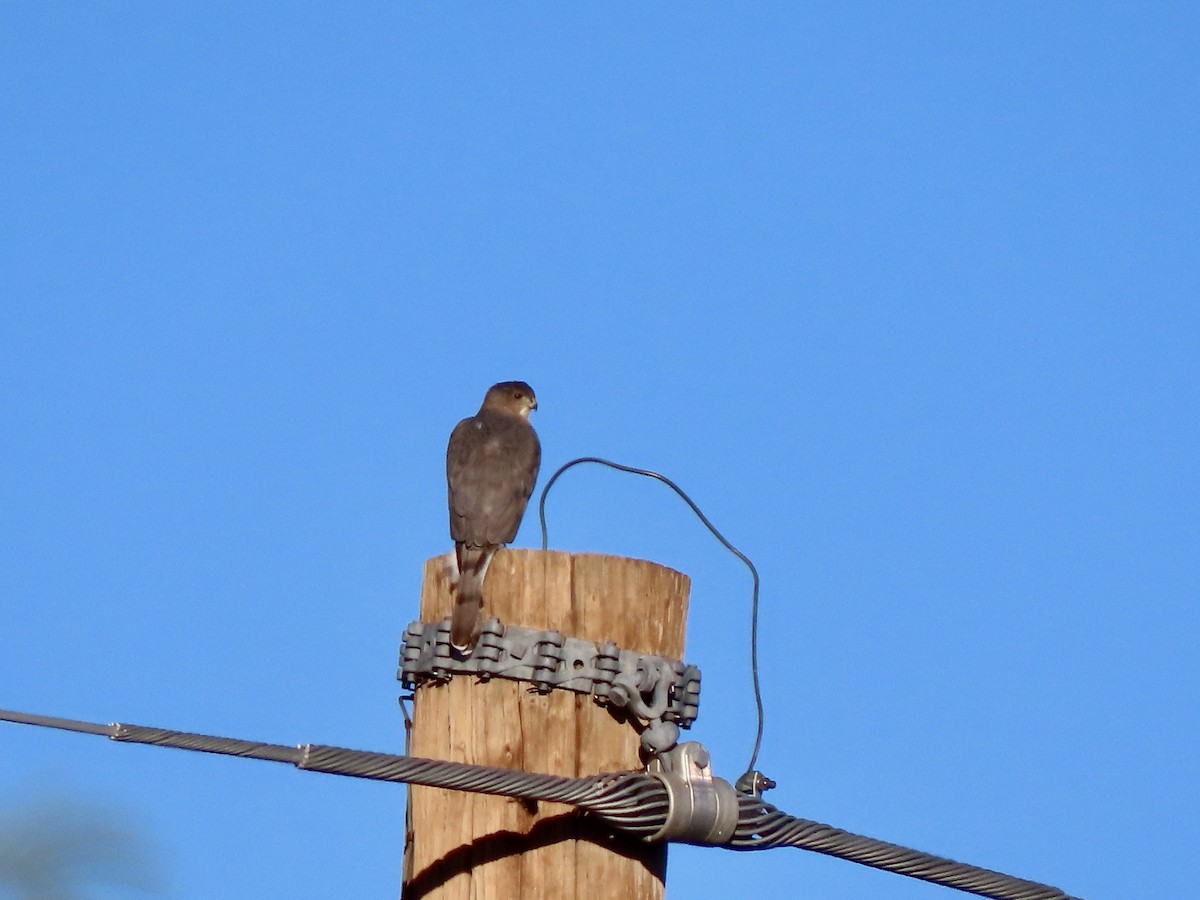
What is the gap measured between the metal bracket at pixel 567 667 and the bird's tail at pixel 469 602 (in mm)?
21

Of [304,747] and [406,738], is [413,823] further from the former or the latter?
[304,747]

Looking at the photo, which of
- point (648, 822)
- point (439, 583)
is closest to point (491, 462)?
point (439, 583)

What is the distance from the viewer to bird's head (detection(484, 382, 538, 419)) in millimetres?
9375

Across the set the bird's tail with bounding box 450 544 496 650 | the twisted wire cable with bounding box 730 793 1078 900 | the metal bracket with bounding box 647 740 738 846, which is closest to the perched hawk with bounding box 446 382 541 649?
the bird's tail with bounding box 450 544 496 650

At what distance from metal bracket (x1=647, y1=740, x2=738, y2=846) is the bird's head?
4.84m

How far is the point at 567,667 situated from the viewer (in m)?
4.52

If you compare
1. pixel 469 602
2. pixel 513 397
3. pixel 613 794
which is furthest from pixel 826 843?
pixel 513 397

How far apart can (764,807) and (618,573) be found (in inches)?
25.8

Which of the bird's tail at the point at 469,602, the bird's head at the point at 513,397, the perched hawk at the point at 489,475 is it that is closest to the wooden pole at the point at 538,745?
the bird's tail at the point at 469,602

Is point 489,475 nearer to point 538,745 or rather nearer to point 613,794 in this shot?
point 538,745

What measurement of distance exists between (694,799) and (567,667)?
0.43 m

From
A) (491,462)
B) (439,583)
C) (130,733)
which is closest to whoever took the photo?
(130,733)

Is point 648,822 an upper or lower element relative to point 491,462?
lower

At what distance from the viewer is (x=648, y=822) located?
4.41m
